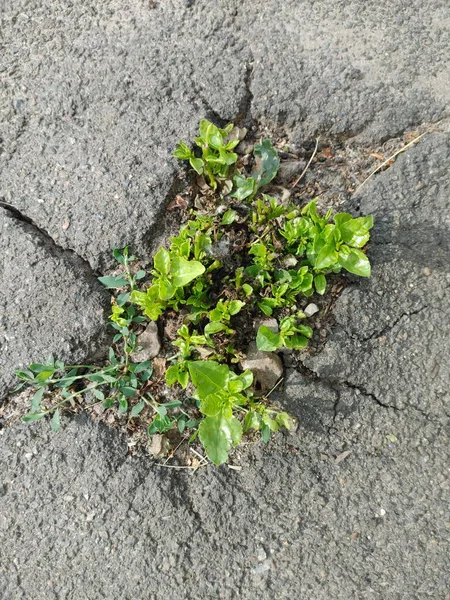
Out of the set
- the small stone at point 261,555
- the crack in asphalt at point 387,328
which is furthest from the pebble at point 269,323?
the small stone at point 261,555

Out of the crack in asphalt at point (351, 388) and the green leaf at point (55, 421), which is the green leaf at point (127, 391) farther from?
the crack in asphalt at point (351, 388)

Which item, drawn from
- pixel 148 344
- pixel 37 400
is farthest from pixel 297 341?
pixel 37 400

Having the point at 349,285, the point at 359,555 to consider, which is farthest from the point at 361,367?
the point at 359,555

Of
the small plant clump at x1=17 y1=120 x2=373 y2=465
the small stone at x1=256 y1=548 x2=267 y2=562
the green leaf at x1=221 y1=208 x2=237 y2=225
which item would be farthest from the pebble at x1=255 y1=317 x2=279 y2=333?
the small stone at x1=256 y1=548 x2=267 y2=562

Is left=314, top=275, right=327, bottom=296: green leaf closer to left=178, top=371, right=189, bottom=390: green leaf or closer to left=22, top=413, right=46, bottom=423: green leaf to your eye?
left=178, top=371, right=189, bottom=390: green leaf

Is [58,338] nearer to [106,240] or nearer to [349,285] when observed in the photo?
[106,240]

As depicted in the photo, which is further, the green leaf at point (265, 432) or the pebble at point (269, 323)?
the pebble at point (269, 323)
